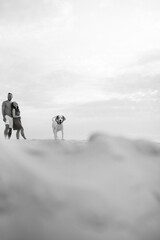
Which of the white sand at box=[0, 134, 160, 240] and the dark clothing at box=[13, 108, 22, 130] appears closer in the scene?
the white sand at box=[0, 134, 160, 240]

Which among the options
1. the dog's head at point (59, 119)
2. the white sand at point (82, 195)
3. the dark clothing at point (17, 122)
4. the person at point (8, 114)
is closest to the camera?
the white sand at point (82, 195)

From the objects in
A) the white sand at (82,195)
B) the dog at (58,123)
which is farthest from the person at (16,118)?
the white sand at (82,195)

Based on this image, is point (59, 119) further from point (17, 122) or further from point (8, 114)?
point (8, 114)

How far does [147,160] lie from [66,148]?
619 mm

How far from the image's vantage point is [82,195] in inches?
81.1

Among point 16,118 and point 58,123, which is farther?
point 58,123

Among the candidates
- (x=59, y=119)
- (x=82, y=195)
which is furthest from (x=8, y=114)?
(x=82, y=195)

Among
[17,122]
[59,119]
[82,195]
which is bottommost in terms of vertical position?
[82,195]

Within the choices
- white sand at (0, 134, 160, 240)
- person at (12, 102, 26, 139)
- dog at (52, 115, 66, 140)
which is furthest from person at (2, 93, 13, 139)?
white sand at (0, 134, 160, 240)

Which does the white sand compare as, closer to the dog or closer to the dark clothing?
the dark clothing

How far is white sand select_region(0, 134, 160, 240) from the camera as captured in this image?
200 centimetres

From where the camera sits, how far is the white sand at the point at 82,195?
200 centimetres

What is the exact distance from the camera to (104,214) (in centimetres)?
200

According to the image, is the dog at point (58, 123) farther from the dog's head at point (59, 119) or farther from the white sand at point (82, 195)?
the white sand at point (82, 195)
